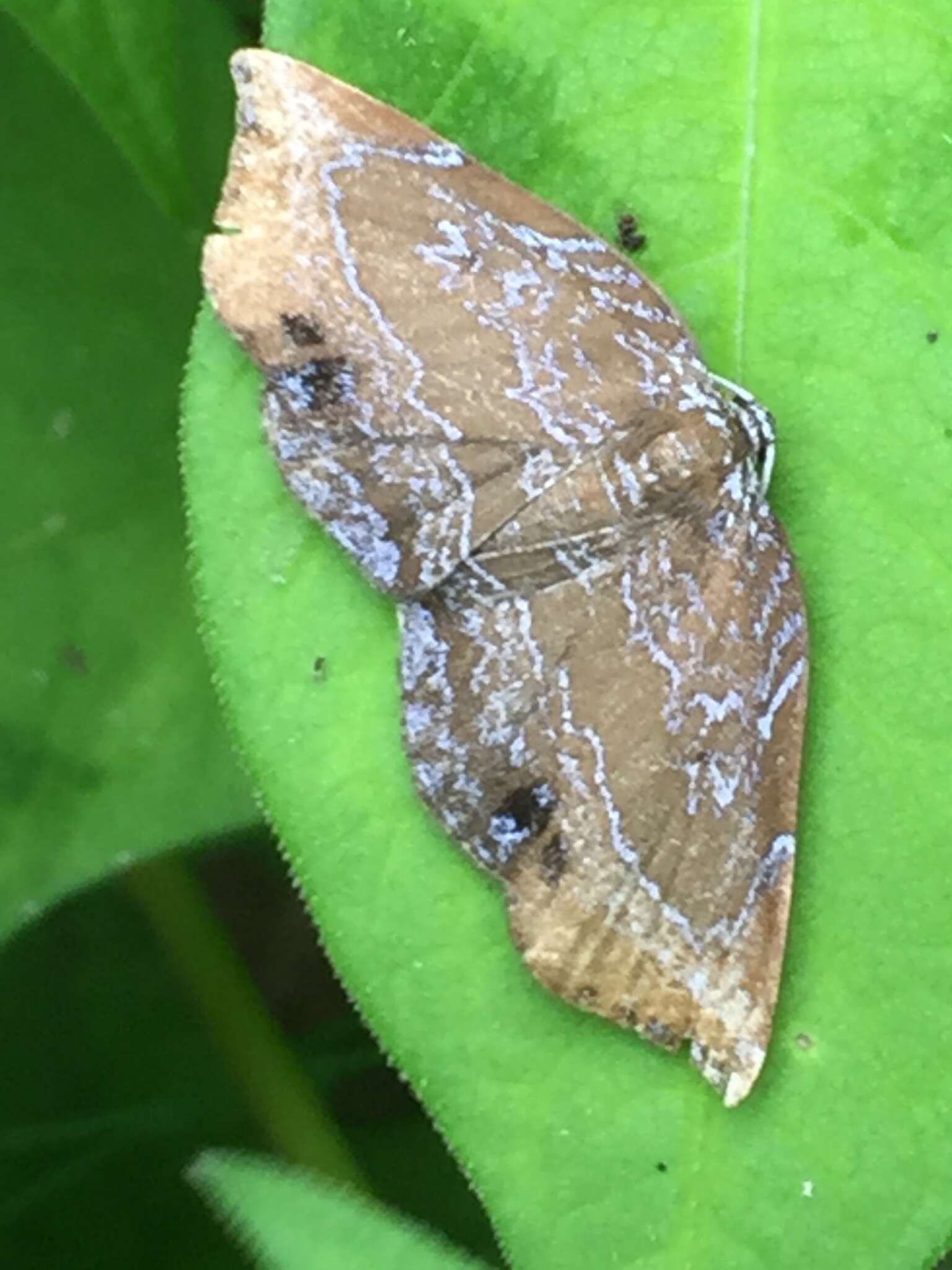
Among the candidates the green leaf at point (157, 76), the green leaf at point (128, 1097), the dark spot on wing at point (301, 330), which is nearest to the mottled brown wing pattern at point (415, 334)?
the dark spot on wing at point (301, 330)

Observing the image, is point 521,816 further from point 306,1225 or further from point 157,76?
point 157,76

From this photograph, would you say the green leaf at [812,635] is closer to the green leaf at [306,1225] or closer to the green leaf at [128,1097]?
the green leaf at [306,1225]

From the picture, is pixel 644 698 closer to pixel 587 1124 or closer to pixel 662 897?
pixel 662 897

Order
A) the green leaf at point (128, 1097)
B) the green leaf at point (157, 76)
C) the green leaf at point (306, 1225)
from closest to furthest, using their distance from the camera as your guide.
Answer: the green leaf at point (306, 1225) < the green leaf at point (157, 76) < the green leaf at point (128, 1097)

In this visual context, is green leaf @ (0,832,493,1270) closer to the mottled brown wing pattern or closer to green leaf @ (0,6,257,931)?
green leaf @ (0,6,257,931)

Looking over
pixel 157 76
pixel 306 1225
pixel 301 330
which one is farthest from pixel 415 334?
pixel 306 1225

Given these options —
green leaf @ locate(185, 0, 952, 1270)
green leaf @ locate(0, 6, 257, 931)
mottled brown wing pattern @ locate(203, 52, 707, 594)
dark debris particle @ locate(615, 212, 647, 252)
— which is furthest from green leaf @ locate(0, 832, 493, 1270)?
dark debris particle @ locate(615, 212, 647, 252)

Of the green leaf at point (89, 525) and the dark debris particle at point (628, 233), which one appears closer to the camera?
the dark debris particle at point (628, 233)
